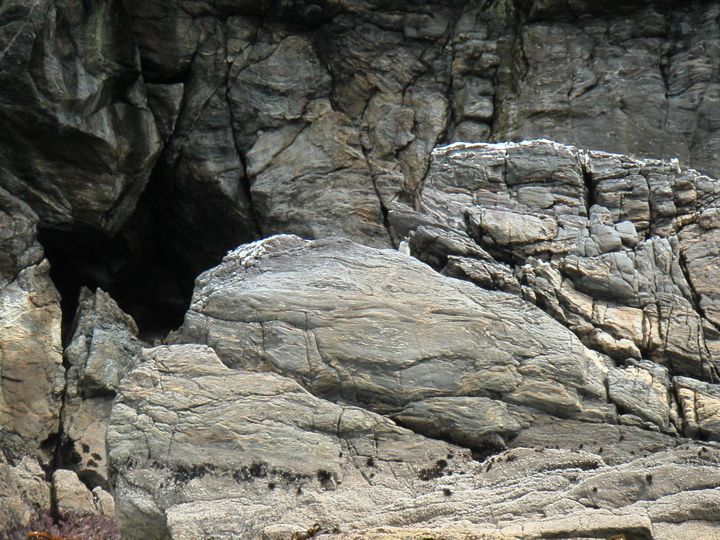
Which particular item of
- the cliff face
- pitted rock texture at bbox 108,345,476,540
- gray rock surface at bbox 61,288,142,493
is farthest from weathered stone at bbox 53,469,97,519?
pitted rock texture at bbox 108,345,476,540

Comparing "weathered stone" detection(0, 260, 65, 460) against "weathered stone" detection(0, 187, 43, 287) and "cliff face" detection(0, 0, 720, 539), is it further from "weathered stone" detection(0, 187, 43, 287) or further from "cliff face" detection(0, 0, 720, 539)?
"weathered stone" detection(0, 187, 43, 287)

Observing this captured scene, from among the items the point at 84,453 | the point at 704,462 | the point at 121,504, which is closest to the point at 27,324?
the point at 84,453

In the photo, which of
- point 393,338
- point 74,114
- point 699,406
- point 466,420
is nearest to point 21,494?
point 74,114

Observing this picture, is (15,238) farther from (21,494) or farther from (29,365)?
(21,494)

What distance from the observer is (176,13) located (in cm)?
3672

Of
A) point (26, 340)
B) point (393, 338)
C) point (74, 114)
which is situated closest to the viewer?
point (393, 338)

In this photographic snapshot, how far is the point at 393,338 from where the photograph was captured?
2033 centimetres

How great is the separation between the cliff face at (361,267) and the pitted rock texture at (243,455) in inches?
2.6

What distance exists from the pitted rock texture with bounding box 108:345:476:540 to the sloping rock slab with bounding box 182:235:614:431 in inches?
26.5

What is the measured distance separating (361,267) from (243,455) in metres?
5.86

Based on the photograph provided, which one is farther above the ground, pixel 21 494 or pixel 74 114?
pixel 74 114

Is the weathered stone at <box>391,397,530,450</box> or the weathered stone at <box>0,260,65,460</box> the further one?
the weathered stone at <box>0,260,65,460</box>

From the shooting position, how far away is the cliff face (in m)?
18.2

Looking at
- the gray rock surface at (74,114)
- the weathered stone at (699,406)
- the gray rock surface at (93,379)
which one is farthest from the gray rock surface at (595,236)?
the gray rock surface at (74,114)
